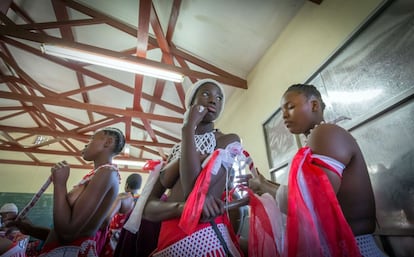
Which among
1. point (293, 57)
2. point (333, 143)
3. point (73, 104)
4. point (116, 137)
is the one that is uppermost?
point (73, 104)

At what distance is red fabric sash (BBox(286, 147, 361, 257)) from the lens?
0.60m

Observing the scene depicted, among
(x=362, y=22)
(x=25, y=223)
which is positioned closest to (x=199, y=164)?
(x=362, y=22)

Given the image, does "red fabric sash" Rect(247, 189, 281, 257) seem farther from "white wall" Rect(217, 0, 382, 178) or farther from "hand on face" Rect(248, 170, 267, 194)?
"white wall" Rect(217, 0, 382, 178)

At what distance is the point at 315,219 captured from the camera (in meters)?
0.64

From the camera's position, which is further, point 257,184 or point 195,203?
point 257,184

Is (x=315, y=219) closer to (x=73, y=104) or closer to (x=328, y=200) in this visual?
(x=328, y=200)

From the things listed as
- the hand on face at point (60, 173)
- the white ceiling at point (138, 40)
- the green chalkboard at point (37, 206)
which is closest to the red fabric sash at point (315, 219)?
the hand on face at point (60, 173)

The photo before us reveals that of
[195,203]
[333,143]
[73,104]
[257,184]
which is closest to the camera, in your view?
[195,203]

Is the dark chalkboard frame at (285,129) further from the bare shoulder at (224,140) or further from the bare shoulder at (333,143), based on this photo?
the bare shoulder at (224,140)

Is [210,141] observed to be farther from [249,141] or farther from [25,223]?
[249,141]

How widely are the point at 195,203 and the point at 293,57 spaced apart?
80.1 inches

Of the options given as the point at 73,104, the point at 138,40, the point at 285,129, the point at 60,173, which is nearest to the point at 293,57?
the point at 285,129

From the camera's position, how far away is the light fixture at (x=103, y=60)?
7.79 feet

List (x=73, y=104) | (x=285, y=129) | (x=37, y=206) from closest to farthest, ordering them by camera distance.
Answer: (x=285, y=129) → (x=73, y=104) → (x=37, y=206)
